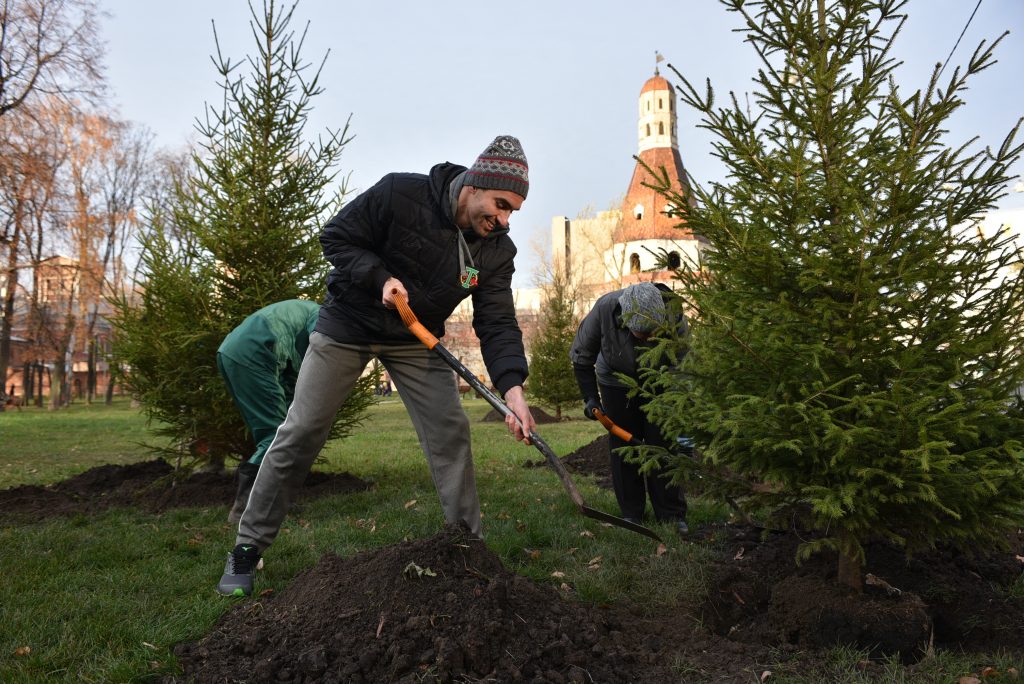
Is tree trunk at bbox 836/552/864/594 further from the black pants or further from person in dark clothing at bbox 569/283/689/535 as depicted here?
the black pants

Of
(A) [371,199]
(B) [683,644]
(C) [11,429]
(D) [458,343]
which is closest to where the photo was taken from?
(B) [683,644]

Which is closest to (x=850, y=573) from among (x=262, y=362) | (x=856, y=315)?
(x=856, y=315)

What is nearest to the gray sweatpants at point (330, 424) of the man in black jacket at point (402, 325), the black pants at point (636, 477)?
the man in black jacket at point (402, 325)

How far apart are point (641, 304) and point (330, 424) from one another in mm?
2019

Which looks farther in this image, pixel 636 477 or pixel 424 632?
pixel 636 477

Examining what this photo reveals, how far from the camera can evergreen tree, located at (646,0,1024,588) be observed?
2.74 m

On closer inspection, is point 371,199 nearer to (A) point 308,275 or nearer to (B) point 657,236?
(A) point 308,275

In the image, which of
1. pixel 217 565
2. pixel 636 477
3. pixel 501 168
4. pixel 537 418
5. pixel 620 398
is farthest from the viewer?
pixel 537 418

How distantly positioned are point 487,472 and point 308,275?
8.99 ft

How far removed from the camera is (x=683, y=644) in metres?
2.89

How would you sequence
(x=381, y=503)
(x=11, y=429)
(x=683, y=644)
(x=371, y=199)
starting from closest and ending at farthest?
(x=683, y=644)
(x=371, y=199)
(x=381, y=503)
(x=11, y=429)

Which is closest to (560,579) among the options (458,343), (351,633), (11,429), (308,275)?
(351,633)

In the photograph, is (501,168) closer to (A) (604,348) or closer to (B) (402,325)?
(B) (402,325)

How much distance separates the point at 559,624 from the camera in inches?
107
